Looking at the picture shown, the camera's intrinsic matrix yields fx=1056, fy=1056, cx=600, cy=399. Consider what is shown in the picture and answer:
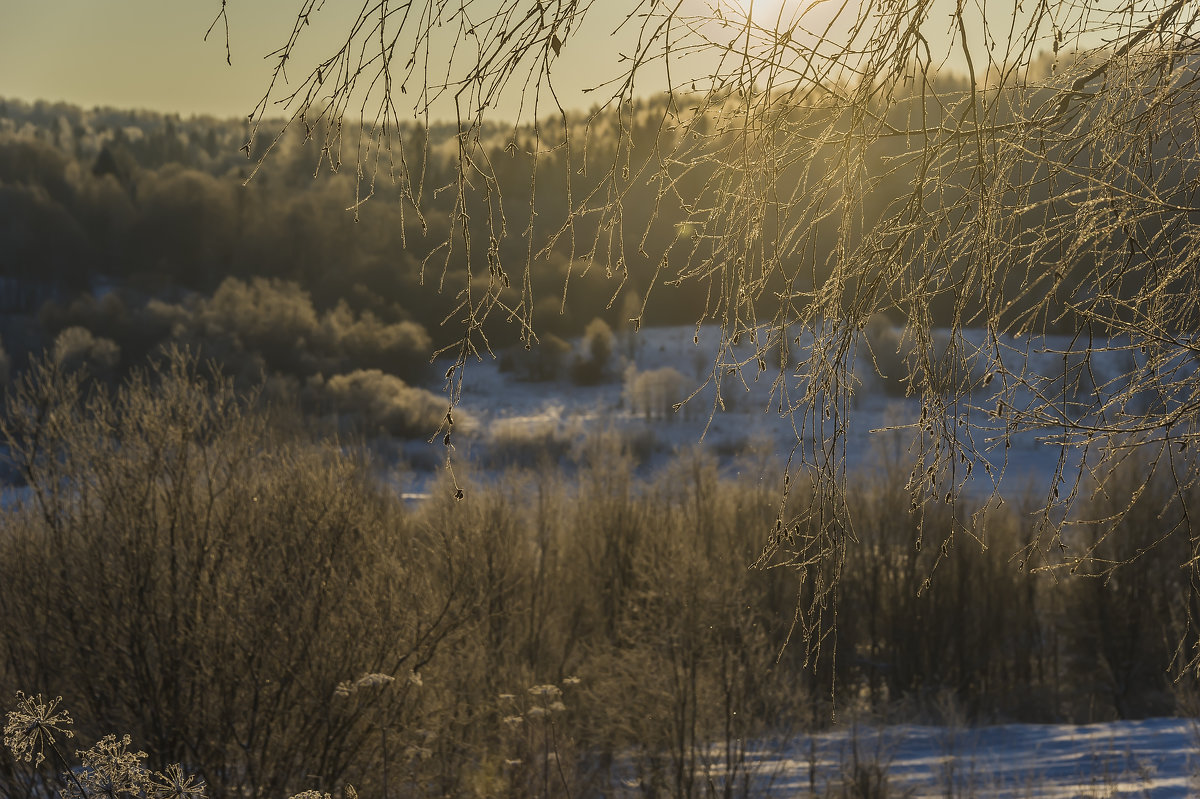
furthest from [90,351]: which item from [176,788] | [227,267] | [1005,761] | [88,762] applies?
[176,788]

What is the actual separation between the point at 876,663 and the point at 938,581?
102 inches

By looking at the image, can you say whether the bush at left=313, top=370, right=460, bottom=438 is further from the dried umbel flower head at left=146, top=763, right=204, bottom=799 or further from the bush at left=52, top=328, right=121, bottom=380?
the dried umbel flower head at left=146, top=763, right=204, bottom=799

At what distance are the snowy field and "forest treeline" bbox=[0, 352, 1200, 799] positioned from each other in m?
0.72

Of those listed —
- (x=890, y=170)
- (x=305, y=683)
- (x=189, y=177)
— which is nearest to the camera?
(x=890, y=170)

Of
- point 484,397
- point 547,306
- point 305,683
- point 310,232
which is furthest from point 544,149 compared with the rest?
point 310,232

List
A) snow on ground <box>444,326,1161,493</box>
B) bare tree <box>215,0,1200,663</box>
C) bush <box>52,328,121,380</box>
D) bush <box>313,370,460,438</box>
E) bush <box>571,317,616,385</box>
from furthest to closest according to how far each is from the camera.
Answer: bush <box>571,317,616,385</box>
bush <box>52,328,121,380</box>
bush <box>313,370,460,438</box>
snow on ground <box>444,326,1161,493</box>
bare tree <box>215,0,1200,663</box>

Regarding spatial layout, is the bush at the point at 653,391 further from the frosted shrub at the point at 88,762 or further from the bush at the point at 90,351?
the frosted shrub at the point at 88,762

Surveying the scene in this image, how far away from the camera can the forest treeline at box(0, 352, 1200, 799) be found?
12367 millimetres

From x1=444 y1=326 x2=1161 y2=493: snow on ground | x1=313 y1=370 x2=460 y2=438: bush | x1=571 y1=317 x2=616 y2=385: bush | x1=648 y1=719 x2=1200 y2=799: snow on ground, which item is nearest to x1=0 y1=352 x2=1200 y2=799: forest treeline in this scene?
x1=648 y1=719 x2=1200 y2=799: snow on ground

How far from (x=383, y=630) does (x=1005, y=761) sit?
472 inches

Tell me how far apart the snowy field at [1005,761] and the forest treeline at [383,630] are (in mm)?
717

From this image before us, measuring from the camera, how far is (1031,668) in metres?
26.0

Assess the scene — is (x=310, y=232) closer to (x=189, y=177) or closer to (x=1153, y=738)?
(x=189, y=177)

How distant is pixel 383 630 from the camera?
13.6 metres
